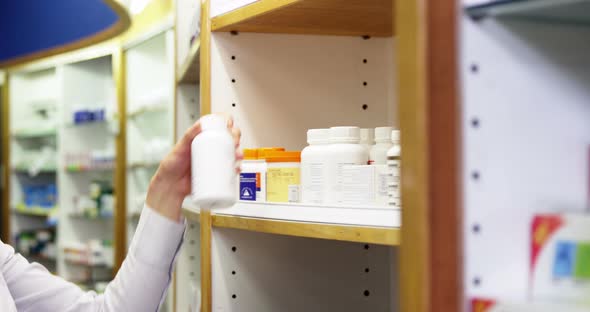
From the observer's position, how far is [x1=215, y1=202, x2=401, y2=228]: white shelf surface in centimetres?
108

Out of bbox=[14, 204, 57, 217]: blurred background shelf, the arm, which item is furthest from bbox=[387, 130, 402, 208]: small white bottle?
bbox=[14, 204, 57, 217]: blurred background shelf

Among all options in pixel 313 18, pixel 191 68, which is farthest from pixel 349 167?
pixel 191 68

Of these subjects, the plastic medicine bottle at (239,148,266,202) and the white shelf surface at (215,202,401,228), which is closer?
the white shelf surface at (215,202,401,228)

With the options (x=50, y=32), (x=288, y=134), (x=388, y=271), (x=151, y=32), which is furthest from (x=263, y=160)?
(x=50, y=32)

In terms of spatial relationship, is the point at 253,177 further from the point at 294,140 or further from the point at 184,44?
the point at 184,44

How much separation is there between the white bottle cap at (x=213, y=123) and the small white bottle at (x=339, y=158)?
21 centimetres

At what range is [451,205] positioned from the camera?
769 mm

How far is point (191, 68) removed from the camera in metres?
2.31

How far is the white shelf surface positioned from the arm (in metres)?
0.13

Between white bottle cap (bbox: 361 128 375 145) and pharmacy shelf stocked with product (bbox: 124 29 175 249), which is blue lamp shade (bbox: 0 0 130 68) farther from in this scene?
white bottle cap (bbox: 361 128 375 145)

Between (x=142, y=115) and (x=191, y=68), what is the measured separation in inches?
119

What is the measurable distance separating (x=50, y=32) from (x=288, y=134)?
14.7 ft

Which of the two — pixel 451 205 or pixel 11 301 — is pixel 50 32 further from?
pixel 451 205

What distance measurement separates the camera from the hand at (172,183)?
4.83 feet
